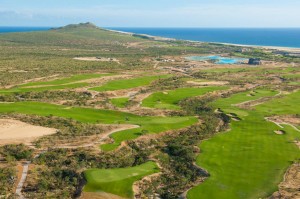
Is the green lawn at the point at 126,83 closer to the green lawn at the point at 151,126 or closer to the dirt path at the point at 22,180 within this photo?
the green lawn at the point at 151,126

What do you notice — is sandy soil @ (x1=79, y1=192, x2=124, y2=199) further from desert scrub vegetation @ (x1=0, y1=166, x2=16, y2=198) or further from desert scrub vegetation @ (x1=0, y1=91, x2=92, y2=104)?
desert scrub vegetation @ (x1=0, y1=91, x2=92, y2=104)

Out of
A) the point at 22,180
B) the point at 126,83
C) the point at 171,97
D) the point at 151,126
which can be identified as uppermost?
the point at 151,126

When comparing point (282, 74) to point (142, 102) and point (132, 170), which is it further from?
point (132, 170)

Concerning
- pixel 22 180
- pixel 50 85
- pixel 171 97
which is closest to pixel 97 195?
pixel 22 180

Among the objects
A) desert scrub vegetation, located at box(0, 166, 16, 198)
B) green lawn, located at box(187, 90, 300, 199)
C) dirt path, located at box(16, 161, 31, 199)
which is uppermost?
green lawn, located at box(187, 90, 300, 199)

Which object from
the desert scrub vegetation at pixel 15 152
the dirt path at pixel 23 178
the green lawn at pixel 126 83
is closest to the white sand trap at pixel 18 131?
the desert scrub vegetation at pixel 15 152

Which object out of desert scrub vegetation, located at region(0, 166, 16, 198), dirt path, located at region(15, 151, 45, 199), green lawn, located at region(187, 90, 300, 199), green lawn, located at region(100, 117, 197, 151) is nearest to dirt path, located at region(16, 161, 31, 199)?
dirt path, located at region(15, 151, 45, 199)

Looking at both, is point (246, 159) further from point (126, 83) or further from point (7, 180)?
point (126, 83)
